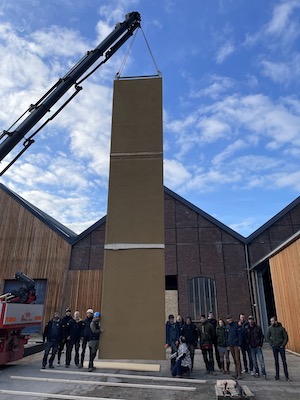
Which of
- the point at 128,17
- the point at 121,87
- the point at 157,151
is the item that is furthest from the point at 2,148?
the point at 128,17

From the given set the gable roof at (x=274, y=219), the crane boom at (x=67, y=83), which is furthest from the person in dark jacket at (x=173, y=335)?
the gable roof at (x=274, y=219)

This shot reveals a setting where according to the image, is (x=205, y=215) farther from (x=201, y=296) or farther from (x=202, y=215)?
(x=201, y=296)

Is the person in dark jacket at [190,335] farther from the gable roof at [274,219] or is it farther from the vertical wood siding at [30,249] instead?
the vertical wood siding at [30,249]

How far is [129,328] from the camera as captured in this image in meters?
5.58

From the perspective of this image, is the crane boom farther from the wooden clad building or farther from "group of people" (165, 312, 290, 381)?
the wooden clad building

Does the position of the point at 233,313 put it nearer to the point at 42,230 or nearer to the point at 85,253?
the point at 85,253

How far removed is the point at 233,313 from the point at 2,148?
1287 centimetres

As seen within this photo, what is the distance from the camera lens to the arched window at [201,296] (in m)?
15.6

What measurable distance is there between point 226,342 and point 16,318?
18.9 feet

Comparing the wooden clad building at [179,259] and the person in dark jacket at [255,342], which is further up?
the wooden clad building at [179,259]

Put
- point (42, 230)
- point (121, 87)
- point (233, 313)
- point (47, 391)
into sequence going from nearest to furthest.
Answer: point (47, 391)
point (121, 87)
point (233, 313)
point (42, 230)

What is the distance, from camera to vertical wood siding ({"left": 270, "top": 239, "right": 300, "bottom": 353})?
1086cm

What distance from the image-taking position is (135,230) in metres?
6.11

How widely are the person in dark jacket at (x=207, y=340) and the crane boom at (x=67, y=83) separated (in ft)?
25.2
